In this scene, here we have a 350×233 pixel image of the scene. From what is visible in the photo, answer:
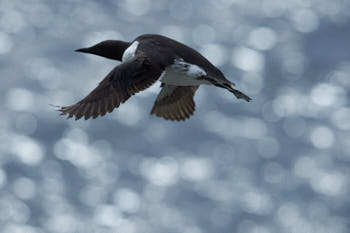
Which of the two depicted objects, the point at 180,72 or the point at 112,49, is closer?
the point at 180,72

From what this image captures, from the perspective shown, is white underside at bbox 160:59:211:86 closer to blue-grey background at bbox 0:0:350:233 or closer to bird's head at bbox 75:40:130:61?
bird's head at bbox 75:40:130:61

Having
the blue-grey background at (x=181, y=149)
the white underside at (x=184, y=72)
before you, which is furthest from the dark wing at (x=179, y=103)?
the blue-grey background at (x=181, y=149)

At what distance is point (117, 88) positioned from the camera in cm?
811

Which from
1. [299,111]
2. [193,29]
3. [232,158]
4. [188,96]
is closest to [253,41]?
[193,29]

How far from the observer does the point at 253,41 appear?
21.7 metres

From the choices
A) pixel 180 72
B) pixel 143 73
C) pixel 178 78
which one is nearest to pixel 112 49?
pixel 178 78

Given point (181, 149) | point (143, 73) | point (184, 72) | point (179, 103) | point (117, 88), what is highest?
point (181, 149)

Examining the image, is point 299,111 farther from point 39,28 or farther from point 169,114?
point 169,114

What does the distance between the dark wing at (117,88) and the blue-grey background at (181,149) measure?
9.18 metres

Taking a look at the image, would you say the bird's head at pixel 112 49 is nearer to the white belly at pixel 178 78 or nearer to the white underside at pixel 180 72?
the white underside at pixel 180 72

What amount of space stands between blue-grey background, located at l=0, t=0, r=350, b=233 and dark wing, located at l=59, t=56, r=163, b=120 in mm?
9182

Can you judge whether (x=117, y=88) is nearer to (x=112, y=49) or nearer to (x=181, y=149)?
(x=112, y=49)

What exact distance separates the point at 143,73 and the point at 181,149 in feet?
32.4

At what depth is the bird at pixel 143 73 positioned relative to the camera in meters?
8.04
